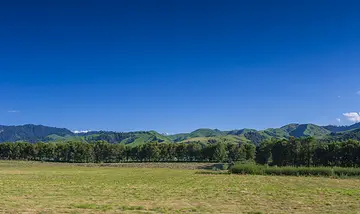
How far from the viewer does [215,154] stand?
162 m

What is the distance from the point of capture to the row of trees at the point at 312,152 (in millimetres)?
108562

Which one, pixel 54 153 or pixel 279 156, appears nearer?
pixel 279 156

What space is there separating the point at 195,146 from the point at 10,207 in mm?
159165

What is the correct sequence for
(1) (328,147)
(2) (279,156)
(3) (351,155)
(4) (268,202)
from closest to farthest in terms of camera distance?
(4) (268,202) → (3) (351,155) → (1) (328,147) → (2) (279,156)

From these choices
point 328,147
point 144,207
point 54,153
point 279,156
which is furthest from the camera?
point 54,153

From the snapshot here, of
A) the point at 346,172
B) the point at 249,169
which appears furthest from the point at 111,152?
the point at 346,172

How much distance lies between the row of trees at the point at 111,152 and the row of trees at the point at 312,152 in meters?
34.2

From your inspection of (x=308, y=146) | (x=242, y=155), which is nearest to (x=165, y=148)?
(x=242, y=155)

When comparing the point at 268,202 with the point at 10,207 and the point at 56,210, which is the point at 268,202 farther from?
the point at 10,207

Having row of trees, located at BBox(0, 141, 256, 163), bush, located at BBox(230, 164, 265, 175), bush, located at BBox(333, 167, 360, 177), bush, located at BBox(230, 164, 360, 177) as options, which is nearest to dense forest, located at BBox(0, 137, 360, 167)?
row of trees, located at BBox(0, 141, 256, 163)

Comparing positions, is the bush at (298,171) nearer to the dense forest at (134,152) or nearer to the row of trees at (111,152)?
the dense forest at (134,152)

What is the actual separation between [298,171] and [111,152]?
12798 cm

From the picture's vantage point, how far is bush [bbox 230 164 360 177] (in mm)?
59812

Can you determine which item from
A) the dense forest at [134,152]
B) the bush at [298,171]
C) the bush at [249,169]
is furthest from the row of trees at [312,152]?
the bush at [249,169]
